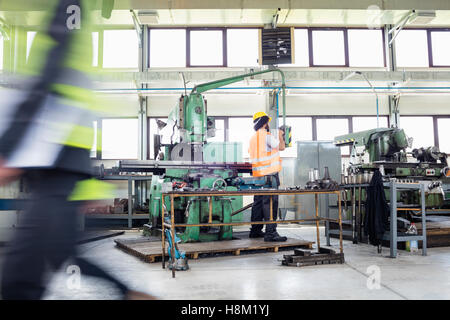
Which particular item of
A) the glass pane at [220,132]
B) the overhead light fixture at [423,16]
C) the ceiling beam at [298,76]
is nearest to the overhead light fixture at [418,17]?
the overhead light fixture at [423,16]

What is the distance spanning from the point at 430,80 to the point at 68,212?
878 centimetres

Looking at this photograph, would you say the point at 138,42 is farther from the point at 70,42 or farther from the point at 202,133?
the point at 70,42

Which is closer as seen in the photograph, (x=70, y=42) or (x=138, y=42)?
(x=70, y=42)

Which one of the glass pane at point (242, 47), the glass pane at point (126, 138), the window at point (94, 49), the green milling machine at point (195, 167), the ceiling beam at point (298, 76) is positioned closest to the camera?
the window at point (94, 49)

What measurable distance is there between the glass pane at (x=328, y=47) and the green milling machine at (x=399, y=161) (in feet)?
14.2

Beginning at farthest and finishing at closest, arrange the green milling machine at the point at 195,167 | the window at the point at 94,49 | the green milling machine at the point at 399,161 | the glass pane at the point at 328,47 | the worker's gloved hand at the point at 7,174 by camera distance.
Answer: the glass pane at the point at 328,47, the green milling machine at the point at 399,161, the green milling machine at the point at 195,167, the window at the point at 94,49, the worker's gloved hand at the point at 7,174

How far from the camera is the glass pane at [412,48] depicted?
9.16 metres

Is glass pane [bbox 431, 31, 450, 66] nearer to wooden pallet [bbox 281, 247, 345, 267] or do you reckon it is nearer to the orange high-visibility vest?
the orange high-visibility vest

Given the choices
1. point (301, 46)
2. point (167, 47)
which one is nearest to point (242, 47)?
point (301, 46)

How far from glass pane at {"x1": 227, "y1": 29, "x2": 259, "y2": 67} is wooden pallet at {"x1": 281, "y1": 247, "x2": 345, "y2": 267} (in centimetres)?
610

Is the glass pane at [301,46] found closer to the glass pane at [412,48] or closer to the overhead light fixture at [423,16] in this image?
the glass pane at [412,48]
